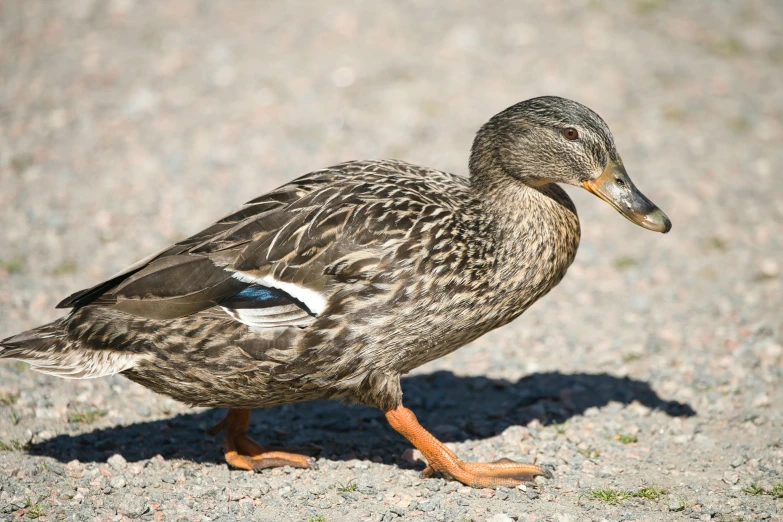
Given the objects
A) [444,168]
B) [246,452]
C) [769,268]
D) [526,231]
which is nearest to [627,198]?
[526,231]

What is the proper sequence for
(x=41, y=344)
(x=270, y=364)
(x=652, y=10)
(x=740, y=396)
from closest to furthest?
(x=270, y=364)
(x=41, y=344)
(x=740, y=396)
(x=652, y=10)

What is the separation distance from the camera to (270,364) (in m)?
4.74

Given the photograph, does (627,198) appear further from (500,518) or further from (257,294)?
(257,294)

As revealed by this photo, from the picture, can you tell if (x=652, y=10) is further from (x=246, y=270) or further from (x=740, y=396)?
(x=246, y=270)

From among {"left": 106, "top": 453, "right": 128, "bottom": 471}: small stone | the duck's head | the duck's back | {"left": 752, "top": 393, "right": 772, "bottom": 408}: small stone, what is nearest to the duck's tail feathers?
the duck's back

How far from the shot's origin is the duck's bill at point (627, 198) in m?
4.98

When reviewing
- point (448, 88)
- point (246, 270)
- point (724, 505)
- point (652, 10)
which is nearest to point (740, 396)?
point (724, 505)

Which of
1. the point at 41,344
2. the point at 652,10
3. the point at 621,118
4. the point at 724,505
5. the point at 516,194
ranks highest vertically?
the point at 652,10

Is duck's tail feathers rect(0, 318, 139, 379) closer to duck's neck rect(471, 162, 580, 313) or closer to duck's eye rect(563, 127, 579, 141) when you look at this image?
duck's neck rect(471, 162, 580, 313)

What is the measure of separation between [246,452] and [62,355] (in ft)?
4.11

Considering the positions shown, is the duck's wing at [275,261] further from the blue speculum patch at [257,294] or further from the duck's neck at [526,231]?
the duck's neck at [526,231]

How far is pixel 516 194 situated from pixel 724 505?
2.06 metres

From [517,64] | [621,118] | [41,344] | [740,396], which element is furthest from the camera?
[517,64]

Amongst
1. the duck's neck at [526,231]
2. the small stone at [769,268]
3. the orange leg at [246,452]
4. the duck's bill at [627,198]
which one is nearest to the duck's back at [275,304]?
the duck's neck at [526,231]
